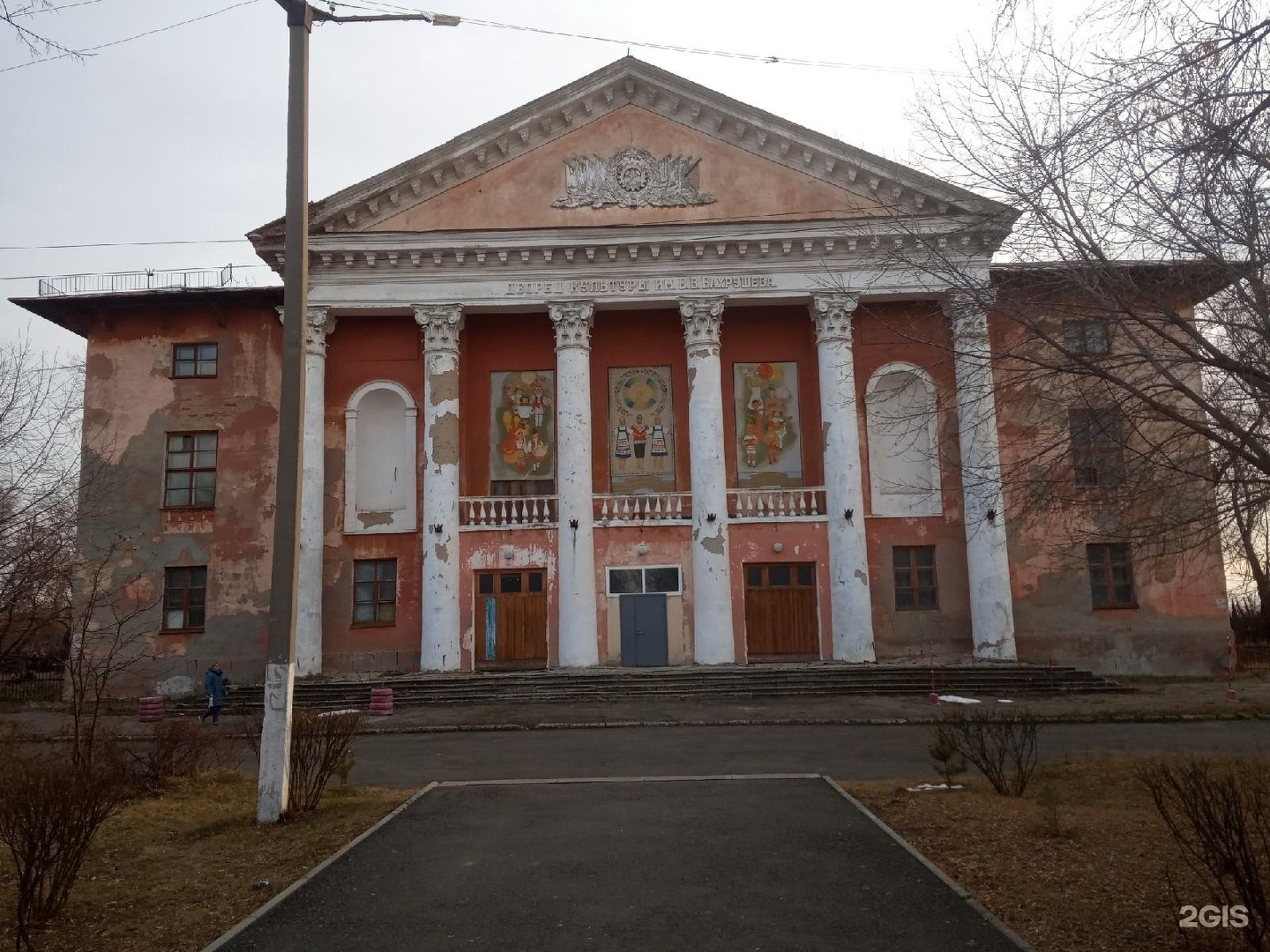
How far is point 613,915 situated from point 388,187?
76.2 feet

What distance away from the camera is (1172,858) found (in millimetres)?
7152

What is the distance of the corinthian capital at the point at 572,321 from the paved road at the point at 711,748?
1167 cm

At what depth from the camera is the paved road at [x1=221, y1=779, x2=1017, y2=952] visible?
5723mm

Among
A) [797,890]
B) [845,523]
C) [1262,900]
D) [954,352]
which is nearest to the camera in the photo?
[1262,900]

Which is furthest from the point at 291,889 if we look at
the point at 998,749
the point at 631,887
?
the point at 998,749

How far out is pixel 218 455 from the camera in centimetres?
2675

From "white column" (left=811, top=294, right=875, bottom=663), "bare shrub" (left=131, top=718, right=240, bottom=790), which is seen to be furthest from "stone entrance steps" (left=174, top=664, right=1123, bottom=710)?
"bare shrub" (left=131, top=718, right=240, bottom=790)

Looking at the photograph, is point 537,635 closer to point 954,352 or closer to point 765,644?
point 765,644

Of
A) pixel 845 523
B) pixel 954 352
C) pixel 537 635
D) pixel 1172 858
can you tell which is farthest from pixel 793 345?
pixel 1172 858

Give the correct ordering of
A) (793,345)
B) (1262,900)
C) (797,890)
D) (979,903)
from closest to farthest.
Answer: (1262,900)
(979,903)
(797,890)
(793,345)

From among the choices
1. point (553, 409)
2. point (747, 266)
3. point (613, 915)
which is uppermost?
point (747, 266)

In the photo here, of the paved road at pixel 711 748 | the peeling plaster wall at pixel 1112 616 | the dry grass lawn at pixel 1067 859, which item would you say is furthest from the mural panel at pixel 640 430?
the dry grass lawn at pixel 1067 859

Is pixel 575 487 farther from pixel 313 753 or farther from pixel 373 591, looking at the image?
pixel 313 753

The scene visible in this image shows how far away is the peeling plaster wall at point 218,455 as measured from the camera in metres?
25.8
